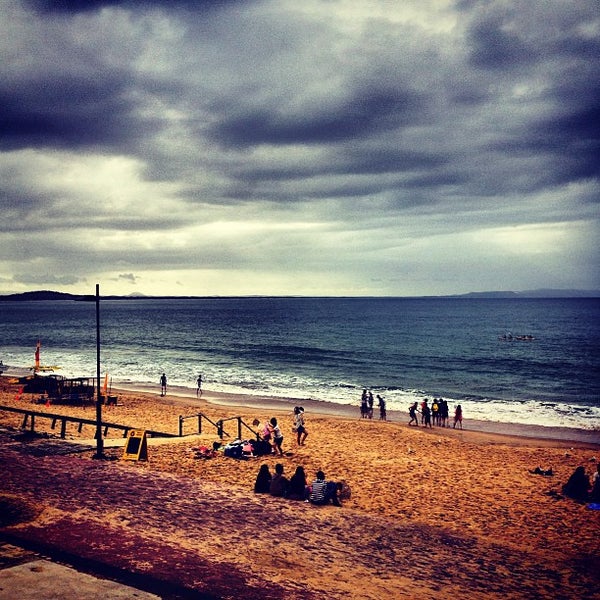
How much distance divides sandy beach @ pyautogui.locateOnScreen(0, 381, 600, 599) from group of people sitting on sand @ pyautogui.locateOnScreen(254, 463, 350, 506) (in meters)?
0.38

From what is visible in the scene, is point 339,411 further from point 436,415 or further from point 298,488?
point 298,488

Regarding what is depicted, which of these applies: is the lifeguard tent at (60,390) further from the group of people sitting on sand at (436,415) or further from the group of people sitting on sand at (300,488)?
the group of people sitting on sand at (300,488)

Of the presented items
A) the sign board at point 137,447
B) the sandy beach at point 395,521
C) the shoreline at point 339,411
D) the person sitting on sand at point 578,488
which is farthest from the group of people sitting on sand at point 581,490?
the sign board at point 137,447

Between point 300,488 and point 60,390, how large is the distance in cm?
2685

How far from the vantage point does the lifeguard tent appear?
1385 inches

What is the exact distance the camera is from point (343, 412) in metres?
37.9

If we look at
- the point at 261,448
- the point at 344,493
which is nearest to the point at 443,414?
the point at 261,448

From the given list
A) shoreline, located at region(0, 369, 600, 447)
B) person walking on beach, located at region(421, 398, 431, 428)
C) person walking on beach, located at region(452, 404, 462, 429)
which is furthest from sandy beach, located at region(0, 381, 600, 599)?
person walking on beach, located at region(421, 398, 431, 428)

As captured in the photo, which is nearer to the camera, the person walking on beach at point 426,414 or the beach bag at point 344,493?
the beach bag at point 344,493

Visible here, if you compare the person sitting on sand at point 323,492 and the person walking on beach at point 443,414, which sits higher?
the person sitting on sand at point 323,492

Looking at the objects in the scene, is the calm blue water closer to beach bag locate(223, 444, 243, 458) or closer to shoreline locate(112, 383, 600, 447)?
shoreline locate(112, 383, 600, 447)

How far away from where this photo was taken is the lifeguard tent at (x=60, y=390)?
1385 inches

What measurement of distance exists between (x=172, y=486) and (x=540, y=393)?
40.1 m

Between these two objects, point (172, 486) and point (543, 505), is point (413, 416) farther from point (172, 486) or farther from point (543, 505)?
point (172, 486)
